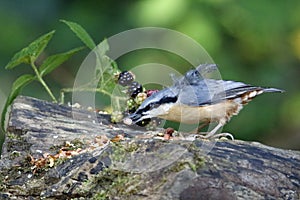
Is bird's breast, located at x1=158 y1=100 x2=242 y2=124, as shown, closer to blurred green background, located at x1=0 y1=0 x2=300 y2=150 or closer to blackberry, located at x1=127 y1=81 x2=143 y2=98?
blackberry, located at x1=127 y1=81 x2=143 y2=98

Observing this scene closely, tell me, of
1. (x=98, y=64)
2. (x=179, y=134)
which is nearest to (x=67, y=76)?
(x=98, y=64)

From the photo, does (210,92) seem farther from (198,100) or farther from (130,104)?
(130,104)

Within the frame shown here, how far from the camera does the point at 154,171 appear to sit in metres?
1.81

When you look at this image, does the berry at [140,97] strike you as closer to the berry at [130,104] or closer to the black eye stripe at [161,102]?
the berry at [130,104]

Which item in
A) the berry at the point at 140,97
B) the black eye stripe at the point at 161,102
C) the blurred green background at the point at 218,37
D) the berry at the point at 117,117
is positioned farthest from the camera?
the blurred green background at the point at 218,37

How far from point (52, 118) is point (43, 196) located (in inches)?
27.8

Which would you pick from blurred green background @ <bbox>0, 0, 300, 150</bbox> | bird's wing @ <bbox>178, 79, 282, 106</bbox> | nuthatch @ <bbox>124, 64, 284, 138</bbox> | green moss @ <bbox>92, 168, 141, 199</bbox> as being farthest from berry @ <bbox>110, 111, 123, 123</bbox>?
blurred green background @ <bbox>0, 0, 300, 150</bbox>

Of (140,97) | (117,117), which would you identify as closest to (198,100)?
(140,97)

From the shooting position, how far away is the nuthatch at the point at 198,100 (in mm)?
2182

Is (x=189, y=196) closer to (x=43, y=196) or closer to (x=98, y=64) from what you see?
(x=43, y=196)

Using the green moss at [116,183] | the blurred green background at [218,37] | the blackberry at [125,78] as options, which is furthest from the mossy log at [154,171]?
the blurred green background at [218,37]

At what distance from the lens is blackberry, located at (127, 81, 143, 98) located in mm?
2645

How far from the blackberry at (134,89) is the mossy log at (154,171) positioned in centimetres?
46

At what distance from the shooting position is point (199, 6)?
4352 millimetres
